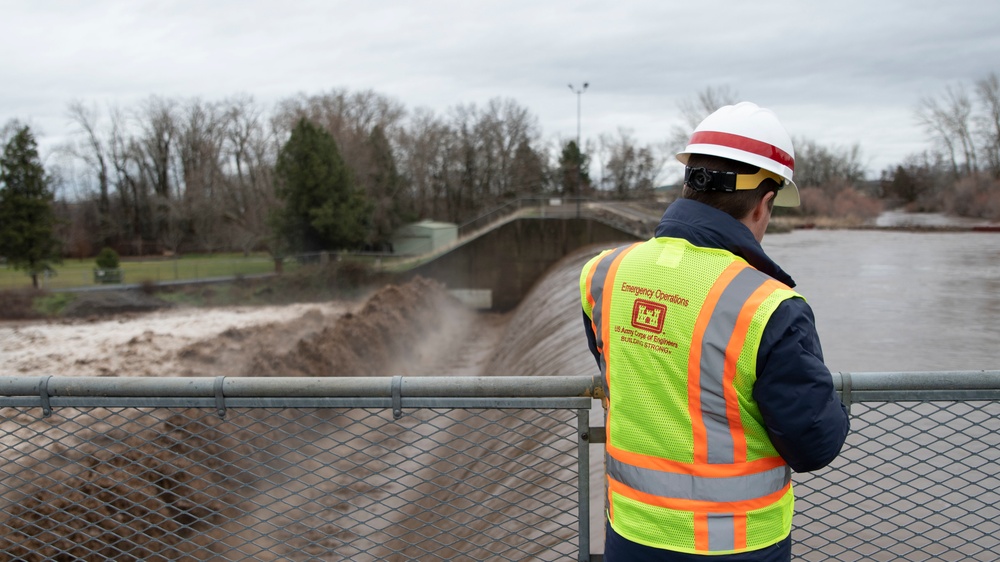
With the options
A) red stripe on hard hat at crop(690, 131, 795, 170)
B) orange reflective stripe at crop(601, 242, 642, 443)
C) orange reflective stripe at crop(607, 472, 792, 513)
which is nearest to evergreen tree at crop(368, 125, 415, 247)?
orange reflective stripe at crop(601, 242, 642, 443)

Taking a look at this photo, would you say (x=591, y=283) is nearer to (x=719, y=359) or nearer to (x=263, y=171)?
(x=719, y=359)

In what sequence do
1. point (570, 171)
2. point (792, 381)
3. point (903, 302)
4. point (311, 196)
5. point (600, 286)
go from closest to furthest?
point (792, 381)
point (600, 286)
point (903, 302)
point (311, 196)
point (570, 171)

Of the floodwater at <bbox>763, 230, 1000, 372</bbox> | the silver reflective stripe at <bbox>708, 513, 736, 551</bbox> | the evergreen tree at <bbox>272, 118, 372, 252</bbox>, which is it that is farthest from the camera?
the evergreen tree at <bbox>272, 118, 372, 252</bbox>

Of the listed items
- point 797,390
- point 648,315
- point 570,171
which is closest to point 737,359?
point 797,390

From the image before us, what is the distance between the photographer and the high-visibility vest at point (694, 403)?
2010mm

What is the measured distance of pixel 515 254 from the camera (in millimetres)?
34812

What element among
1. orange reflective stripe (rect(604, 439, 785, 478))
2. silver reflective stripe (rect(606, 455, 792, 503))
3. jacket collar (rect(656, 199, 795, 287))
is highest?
jacket collar (rect(656, 199, 795, 287))

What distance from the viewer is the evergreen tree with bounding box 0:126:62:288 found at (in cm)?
4131

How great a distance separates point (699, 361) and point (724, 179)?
52 cm

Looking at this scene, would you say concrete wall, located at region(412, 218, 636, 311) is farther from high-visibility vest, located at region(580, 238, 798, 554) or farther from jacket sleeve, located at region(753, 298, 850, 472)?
jacket sleeve, located at region(753, 298, 850, 472)

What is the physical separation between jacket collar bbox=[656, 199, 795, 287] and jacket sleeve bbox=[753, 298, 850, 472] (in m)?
0.21

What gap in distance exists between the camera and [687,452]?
6.86 feet

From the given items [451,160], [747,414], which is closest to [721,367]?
[747,414]

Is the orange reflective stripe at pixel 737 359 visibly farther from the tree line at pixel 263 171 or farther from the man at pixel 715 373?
the tree line at pixel 263 171
